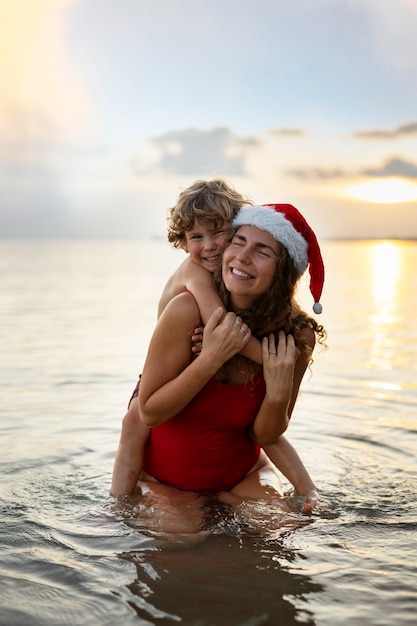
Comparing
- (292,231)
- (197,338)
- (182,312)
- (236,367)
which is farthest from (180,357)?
(292,231)

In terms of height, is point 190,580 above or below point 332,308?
below

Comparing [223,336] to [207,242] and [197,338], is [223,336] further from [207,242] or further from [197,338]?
[207,242]

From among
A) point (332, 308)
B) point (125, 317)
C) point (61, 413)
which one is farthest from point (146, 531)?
point (332, 308)

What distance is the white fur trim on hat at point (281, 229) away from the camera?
434 cm

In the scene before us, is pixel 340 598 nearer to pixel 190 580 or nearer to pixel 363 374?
pixel 190 580

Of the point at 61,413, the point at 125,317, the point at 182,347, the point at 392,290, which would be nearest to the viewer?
the point at 182,347

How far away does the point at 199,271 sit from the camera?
15.2 feet

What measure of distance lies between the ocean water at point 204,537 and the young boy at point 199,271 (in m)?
0.17

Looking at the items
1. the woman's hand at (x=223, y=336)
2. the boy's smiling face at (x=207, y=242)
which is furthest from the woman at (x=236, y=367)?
the boy's smiling face at (x=207, y=242)

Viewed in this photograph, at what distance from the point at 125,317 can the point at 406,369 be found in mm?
6644

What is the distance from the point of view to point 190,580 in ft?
12.1

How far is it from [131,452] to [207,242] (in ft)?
4.59

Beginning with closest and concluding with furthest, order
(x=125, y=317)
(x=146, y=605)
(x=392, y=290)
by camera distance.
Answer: (x=146, y=605)
(x=125, y=317)
(x=392, y=290)

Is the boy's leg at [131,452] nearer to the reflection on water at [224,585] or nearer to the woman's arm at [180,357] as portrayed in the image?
the woman's arm at [180,357]
